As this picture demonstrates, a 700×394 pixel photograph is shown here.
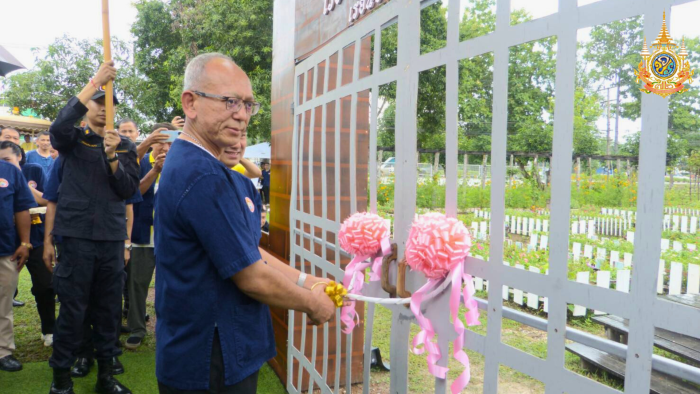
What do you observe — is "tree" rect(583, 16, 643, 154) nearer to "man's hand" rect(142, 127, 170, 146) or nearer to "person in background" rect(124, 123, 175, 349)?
"man's hand" rect(142, 127, 170, 146)

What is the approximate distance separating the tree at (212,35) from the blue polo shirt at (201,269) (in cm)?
1073

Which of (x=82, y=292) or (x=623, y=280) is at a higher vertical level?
(x=623, y=280)

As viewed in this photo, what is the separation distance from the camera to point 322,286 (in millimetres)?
1838

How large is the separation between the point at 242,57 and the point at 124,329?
9.83 metres

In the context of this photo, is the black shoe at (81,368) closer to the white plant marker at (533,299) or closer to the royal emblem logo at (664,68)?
the white plant marker at (533,299)

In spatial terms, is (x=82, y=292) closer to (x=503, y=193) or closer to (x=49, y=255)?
(x=49, y=255)

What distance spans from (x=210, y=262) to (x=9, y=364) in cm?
345

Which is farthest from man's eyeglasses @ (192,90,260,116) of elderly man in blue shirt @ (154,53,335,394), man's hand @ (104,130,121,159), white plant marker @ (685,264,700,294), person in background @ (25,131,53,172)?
person in background @ (25,131,53,172)

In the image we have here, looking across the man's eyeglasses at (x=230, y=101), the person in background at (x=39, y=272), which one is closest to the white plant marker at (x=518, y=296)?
the man's eyeglasses at (x=230, y=101)

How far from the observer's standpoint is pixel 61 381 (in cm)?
325

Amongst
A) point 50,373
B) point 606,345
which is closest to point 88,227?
point 50,373

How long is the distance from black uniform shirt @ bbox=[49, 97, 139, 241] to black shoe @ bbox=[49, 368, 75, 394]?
3.00ft

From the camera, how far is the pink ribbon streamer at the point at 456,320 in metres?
1.56

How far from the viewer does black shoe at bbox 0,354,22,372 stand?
3883 mm
